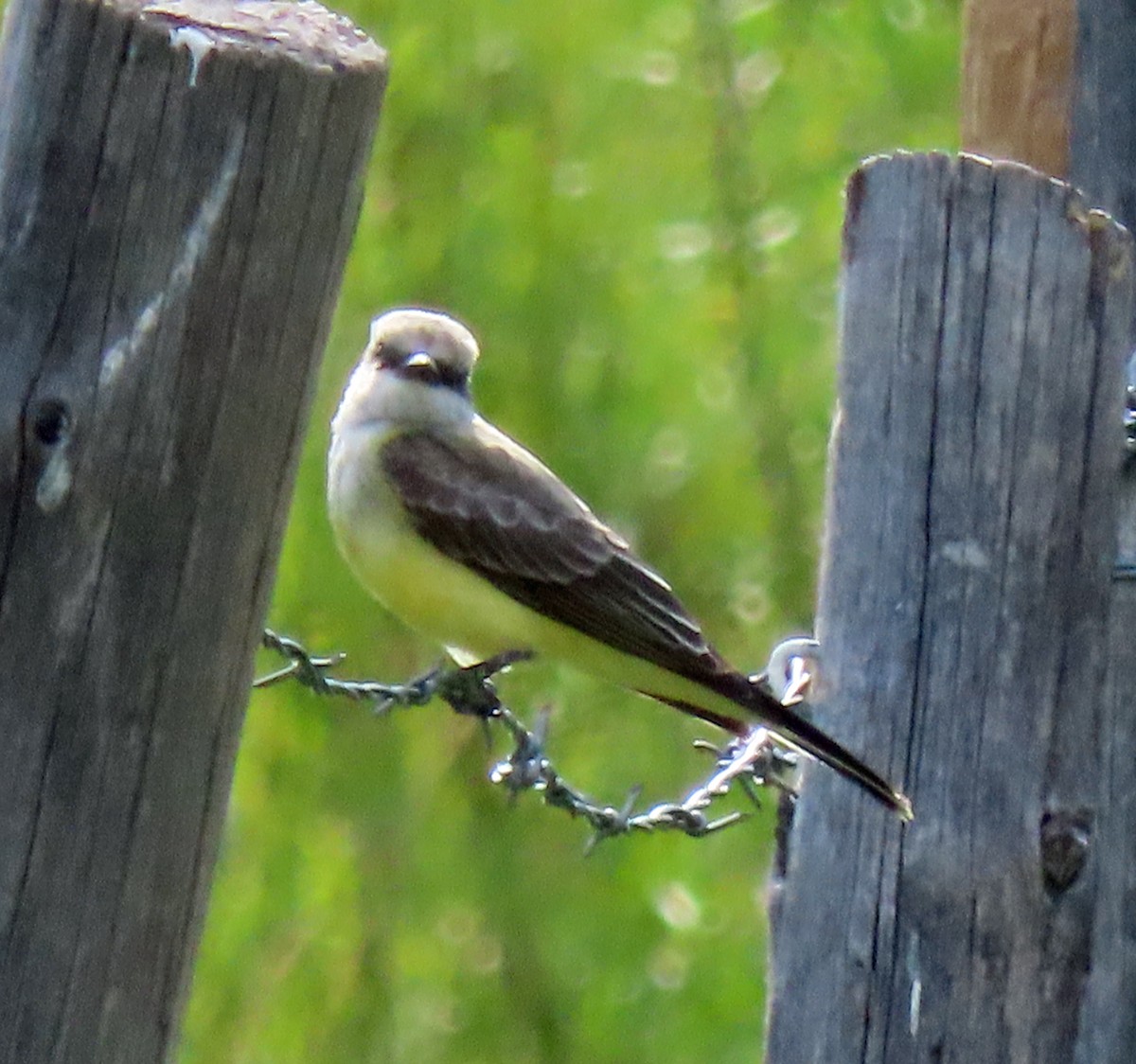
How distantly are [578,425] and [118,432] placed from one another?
5531 millimetres

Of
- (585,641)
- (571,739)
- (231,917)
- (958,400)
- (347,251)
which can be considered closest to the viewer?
(347,251)

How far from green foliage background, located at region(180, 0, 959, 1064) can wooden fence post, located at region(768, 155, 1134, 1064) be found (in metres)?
4.36

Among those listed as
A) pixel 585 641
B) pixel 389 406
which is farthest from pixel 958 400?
pixel 389 406

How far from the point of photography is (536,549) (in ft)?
14.6

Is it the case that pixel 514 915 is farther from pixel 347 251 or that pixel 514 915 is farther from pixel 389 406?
pixel 347 251

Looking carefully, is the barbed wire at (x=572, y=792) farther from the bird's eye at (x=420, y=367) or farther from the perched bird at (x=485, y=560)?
the bird's eye at (x=420, y=367)

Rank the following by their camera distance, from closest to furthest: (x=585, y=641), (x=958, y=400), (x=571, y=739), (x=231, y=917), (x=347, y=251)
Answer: (x=347, y=251)
(x=958, y=400)
(x=585, y=641)
(x=231, y=917)
(x=571, y=739)

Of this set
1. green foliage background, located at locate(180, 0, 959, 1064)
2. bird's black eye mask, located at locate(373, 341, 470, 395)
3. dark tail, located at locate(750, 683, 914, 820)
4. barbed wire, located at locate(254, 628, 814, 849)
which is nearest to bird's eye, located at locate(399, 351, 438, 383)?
bird's black eye mask, located at locate(373, 341, 470, 395)

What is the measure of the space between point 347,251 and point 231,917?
16.6 ft

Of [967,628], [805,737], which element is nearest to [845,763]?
[805,737]

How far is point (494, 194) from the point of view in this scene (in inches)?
300

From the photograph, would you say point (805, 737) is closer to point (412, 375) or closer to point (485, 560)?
point (485, 560)

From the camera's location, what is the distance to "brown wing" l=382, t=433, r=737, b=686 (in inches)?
168

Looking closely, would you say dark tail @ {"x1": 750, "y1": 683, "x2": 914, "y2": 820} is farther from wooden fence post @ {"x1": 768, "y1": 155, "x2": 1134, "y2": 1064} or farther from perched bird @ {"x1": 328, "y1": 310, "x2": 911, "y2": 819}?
perched bird @ {"x1": 328, "y1": 310, "x2": 911, "y2": 819}
